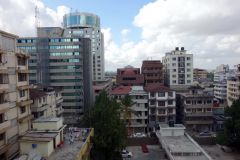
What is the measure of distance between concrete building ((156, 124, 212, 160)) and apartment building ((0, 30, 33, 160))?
19766mm

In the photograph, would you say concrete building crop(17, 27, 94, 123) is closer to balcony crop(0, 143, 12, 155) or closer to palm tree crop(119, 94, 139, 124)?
palm tree crop(119, 94, 139, 124)

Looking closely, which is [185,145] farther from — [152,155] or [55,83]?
[55,83]

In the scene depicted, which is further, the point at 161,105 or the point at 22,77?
the point at 161,105

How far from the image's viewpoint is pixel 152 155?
31.5m

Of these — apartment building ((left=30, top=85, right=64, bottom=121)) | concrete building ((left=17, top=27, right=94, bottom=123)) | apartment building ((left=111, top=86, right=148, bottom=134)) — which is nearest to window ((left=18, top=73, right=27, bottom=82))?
apartment building ((left=30, top=85, right=64, bottom=121))

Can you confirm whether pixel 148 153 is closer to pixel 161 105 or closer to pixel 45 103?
pixel 161 105

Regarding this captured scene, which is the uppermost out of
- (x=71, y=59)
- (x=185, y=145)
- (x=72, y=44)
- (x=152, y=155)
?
(x=72, y=44)

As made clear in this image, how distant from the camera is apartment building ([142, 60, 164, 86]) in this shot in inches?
2450

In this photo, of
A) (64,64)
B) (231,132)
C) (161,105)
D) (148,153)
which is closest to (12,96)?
(148,153)

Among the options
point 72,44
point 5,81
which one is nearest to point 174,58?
point 72,44

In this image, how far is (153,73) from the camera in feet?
206

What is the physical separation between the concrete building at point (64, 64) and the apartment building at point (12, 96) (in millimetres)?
28823

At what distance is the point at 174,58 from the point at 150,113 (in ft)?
95.5

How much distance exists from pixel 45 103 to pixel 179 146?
23755 millimetres
